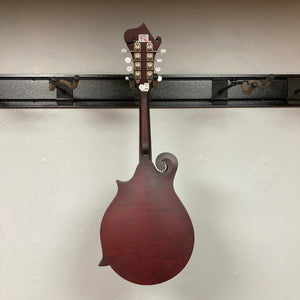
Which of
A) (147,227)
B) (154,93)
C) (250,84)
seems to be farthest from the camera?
(154,93)

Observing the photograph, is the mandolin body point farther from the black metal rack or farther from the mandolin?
the black metal rack

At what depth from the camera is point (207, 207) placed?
4.01ft

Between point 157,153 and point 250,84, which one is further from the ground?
point 250,84

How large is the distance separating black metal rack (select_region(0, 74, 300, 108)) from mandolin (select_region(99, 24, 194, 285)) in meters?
0.27

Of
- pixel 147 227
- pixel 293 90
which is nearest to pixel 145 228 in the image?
pixel 147 227

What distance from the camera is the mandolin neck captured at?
972 mm

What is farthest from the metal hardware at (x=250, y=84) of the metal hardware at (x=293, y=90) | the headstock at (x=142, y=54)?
the headstock at (x=142, y=54)

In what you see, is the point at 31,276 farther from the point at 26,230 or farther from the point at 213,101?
the point at 213,101

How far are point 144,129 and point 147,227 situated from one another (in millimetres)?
291

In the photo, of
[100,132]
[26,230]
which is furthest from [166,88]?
[26,230]

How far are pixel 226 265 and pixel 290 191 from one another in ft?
1.21

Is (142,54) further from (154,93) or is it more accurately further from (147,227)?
(147,227)

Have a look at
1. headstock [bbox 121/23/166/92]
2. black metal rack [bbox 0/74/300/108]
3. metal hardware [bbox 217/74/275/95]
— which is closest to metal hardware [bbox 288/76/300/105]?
black metal rack [bbox 0/74/300/108]

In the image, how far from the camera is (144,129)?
3.20 feet
